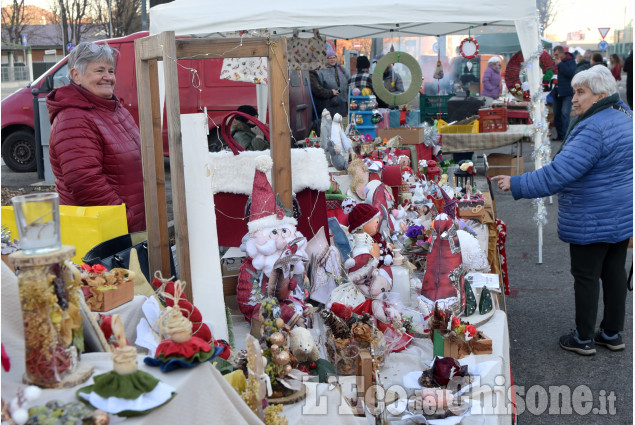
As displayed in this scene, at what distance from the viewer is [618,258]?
388cm

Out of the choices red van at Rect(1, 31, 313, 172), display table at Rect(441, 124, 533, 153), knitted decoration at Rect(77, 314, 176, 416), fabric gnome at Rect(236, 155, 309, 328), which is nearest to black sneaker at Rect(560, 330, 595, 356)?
fabric gnome at Rect(236, 155, 309, 328)

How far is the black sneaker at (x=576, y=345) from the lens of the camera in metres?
4.02

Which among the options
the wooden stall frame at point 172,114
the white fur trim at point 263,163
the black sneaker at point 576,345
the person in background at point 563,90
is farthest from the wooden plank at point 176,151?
the person in background at point 563,90

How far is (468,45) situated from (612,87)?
6.45 meters

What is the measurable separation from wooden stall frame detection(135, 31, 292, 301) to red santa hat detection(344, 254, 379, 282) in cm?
69

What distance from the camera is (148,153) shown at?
8.88 ft

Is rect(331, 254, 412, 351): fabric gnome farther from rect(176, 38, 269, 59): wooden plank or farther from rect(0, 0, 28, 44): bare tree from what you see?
rect(0, 0, 28, 44): bare tree

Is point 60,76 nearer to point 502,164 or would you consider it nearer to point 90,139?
point 502,164

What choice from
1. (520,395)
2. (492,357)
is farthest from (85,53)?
(520,395)

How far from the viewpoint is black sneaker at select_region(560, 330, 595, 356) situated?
402cm

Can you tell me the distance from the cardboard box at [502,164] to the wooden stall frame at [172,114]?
613cm

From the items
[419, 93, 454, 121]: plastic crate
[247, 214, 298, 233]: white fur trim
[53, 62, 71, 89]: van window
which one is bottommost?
[247, 214, 298, 233]: white fur trim

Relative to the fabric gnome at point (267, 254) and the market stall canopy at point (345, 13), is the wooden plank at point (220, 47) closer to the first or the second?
the fabric gnome at point (267, 254)

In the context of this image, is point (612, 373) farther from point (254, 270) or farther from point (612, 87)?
point (254, 270)
